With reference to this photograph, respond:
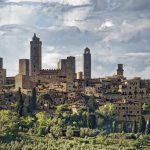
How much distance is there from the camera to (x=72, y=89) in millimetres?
83938

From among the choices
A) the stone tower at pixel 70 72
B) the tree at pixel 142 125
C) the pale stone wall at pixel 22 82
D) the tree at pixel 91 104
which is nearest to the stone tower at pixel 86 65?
the stone tower at pixel 70 72

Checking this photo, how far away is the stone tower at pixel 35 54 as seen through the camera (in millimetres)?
96000

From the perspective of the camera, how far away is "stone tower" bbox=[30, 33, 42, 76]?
96.0 metres

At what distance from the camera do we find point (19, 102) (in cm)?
7012

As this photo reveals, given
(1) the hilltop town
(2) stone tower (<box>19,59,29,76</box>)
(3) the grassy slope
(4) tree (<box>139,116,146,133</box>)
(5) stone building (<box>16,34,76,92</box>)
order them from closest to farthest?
(3) the grassy slope, (4) tree (<box>139,116,146,133</box>), (1) the hilltop town, (5) stone building (<box>16,34,76,92</box>), (2) stone tower (<box>19,59,29,76</box>)

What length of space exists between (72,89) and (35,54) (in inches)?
602

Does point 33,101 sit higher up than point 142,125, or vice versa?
point 33,101

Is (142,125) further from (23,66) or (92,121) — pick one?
(23,66)

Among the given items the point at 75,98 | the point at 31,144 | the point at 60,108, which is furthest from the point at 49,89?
the point at 31,144

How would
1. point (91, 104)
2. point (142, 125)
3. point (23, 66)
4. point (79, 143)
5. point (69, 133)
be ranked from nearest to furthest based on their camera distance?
1. point (79, 143)
2. point (69, 133)
3. point (142, 125)
4. point (91, 104)
5. point (23, 66)

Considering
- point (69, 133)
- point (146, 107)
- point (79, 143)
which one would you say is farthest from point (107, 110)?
point (79, 143)

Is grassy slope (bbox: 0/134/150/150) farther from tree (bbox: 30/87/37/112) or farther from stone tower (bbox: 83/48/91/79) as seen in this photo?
stone tower (bbox: 83/48/91/79)

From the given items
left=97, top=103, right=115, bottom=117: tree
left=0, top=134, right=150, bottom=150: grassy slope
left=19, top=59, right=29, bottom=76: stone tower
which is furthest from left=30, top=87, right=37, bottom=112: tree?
left=19, top=59, right=29, bottom=76: stone tower

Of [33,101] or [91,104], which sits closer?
[33,101]
